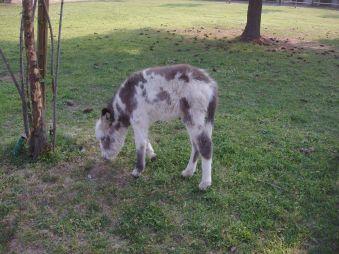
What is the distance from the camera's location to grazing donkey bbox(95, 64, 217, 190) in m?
5.88

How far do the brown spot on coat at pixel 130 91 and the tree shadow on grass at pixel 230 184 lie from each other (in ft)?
3.96

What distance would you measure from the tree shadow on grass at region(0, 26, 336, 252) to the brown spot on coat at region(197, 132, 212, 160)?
24.8 inches

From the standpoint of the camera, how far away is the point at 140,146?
639 centimetres

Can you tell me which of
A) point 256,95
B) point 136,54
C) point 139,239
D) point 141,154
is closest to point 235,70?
point 256,95

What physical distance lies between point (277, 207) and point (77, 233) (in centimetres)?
287

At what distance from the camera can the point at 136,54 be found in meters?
14.6

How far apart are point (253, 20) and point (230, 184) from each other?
38.8 feet

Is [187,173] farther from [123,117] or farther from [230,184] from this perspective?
[123,117]

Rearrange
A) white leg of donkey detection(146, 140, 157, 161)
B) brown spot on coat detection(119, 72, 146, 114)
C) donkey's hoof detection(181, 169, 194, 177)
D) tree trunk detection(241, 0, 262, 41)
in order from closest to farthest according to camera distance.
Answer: brown spot on coat detection(119, 72, 146, 114) → donkey's hoof detection(181, 169, 194, 177) → white leg of donkey detection(146, 140, 157, 161) → tree trunk detection(241, 0, 262, 41)

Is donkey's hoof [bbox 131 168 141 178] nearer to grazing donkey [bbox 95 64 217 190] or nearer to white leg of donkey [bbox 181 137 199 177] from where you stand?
grazing donkey [bbox 95 64 217 190]

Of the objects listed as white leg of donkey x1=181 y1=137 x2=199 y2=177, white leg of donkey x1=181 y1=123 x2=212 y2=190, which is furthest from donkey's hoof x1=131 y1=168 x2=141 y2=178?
white leg of donkey x1=181 y1=123 x2=212 y2=190

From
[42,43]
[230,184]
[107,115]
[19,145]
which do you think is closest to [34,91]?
[42,43]

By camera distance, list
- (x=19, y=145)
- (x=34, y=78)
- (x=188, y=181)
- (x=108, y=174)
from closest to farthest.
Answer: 1. (x=34, y=78)
2. (x=188, y=181)
3. (x=108, y=174)
4. (x=19, y=145)

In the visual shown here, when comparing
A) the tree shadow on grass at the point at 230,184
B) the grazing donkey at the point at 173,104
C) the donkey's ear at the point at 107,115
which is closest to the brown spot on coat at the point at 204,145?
the grazing donkey at the point at 173,104
